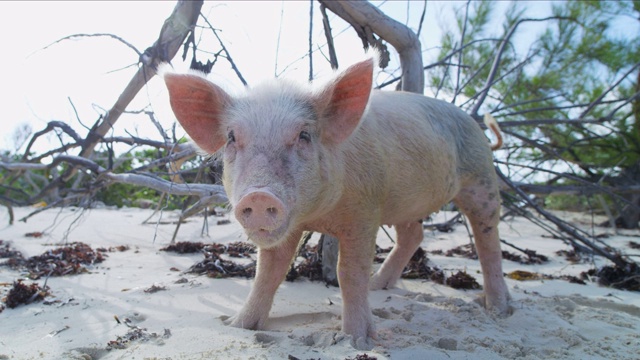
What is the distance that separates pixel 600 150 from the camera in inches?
314

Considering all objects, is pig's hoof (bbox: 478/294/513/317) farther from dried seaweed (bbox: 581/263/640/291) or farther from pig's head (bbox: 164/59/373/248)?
pig's head (bbox: 164/59/373/248)

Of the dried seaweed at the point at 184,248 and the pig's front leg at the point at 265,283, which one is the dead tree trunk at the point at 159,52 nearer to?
the dried seaweed at the point at 184,248

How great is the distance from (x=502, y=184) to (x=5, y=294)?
462 centimetres

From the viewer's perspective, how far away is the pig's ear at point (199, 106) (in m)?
2.58

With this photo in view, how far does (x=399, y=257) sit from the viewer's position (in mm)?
4129

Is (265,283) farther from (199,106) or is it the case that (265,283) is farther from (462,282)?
(462,282)

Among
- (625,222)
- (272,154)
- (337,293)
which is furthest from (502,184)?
(625,222)

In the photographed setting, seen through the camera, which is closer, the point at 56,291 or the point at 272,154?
the point at 272,154

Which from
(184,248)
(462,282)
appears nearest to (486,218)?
(462,282)

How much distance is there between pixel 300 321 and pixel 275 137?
4.38ft

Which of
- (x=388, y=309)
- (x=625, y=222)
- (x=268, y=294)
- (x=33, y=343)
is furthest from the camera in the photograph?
(x=625, y=222)

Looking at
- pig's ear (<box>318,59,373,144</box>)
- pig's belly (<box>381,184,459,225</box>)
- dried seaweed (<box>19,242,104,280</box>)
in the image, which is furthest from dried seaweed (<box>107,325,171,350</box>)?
dried seaweed (<box>19,242,104,280</box>)

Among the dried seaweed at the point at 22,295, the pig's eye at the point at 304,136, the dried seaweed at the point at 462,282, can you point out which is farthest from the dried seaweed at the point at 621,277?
the dried seaweed at the point at 22,295

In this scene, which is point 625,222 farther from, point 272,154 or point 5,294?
point 5,294
